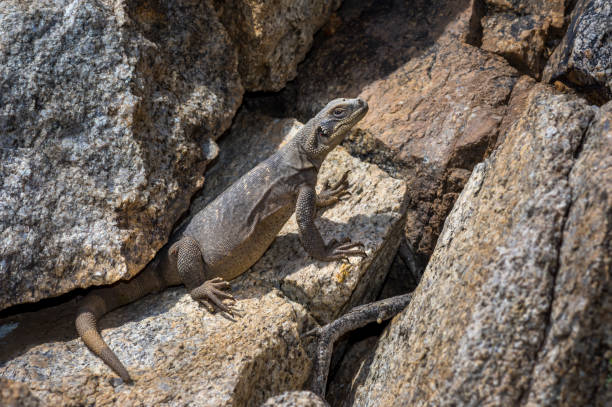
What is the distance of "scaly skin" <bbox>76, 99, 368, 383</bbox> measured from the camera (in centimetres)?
487

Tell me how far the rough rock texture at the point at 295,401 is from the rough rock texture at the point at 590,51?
3654mm

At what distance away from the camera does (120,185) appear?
4.46 m

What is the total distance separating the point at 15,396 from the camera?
3.04 m

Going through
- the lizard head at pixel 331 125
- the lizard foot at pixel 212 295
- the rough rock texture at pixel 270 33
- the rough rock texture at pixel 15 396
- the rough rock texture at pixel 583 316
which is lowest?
the rough rock texture at pixel 583 316

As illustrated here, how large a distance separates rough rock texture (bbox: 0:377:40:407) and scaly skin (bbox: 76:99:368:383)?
1.67m

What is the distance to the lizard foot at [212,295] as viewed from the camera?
467 centimetres

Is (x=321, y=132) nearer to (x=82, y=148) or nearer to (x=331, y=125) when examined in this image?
(x=331, y=125)

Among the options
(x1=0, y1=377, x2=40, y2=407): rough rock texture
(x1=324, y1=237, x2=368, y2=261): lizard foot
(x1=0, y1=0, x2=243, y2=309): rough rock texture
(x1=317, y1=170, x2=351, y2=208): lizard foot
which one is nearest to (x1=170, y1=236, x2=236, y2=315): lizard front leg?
(x1=0, y1=0, x2=243, y2=309): rough rock texture

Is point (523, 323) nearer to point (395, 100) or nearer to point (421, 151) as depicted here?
point (421, 151)

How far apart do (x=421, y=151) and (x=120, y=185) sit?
9.47ft

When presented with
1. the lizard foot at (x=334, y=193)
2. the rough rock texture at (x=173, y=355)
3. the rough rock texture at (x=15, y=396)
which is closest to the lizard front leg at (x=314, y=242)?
the lizard foot at (x=334, y=193)

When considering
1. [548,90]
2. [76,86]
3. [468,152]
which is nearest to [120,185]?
[76,86]

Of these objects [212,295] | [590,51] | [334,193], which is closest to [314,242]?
[334,193]

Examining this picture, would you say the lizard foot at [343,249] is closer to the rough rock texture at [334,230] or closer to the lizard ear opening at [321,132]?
the rough rock texture at [334,230]
